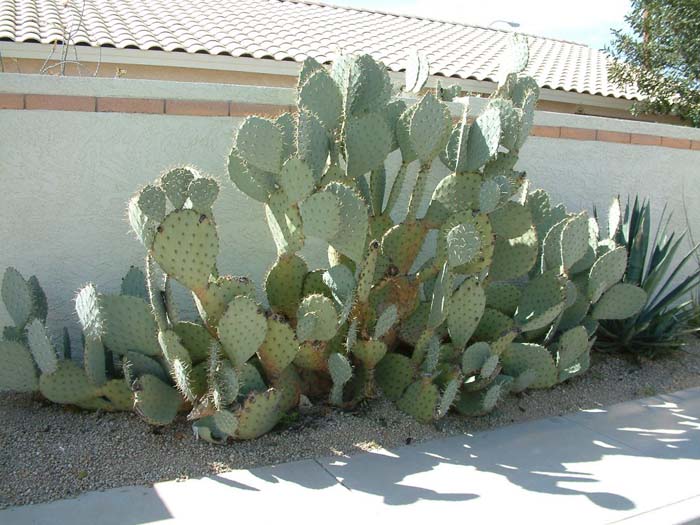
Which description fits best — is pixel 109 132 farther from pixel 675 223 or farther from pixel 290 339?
pixel 675 223

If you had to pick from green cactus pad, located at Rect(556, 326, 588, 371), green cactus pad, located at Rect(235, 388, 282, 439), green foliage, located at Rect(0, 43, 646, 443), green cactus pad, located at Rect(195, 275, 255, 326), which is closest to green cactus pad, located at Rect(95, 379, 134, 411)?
green foliage, located at Rect(0, 43, 646, 443)

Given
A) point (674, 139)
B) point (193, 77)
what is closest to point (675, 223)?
point (674, 139)

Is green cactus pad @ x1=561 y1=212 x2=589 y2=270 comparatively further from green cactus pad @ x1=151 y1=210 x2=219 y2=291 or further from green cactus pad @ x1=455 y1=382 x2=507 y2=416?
green cactus pad @ x1=151 y1=210 x2=219 y2=291

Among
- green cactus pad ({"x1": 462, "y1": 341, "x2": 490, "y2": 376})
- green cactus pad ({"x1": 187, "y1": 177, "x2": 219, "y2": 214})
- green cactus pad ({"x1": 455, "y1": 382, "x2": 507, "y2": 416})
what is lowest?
green cactus pad ({"x1": 455, "y1": 382, "x2": 507, "y2": 416})

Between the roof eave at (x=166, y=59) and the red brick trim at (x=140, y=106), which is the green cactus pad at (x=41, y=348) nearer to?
the red brick trim at (x=140, y=106)

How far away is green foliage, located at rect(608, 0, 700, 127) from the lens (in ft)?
35.5

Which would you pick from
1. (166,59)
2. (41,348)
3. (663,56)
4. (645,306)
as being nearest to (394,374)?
(41,348)

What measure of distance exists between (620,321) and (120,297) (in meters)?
4.50

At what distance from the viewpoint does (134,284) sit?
18.8ft

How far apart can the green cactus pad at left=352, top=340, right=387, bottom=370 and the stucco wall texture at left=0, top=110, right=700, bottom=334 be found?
133cm

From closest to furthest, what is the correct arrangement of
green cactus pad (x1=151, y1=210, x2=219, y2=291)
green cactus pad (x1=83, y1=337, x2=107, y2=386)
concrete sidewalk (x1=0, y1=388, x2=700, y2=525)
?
concrete sidewalk (x1=0, y1=388, x2=700, y2=525) → green cactus pad (x1=151, y1=210, x2=219, y2=291) → green cactus pad (x1=83, y1=337, x2=107, y2=386)

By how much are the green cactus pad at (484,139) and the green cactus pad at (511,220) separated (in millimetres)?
363

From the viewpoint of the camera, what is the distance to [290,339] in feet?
16.8

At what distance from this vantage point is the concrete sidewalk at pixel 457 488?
A: 14.1 ft
